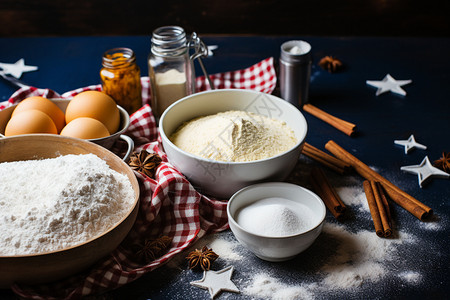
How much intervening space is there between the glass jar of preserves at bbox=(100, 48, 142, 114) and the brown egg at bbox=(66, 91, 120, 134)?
0.14 m

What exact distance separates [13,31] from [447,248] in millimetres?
2375

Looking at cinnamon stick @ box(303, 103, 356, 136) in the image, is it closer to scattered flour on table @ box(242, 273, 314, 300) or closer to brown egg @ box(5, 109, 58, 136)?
scattered flour on table @ box(242, 273, 314, 300)

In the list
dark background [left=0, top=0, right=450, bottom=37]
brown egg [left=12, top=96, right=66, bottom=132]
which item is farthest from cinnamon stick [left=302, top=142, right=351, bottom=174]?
dark background [left=0, top=0, right=450, bottom=37]

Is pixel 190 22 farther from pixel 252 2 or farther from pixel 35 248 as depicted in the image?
pixel 35 248

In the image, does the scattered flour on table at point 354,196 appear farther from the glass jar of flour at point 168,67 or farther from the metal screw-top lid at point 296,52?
the glass jar of flour at point 168,67

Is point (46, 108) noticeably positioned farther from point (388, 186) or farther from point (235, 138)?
point (388, 186)

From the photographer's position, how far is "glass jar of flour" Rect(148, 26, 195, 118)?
60.5 inches

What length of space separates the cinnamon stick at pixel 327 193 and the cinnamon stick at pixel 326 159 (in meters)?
0.05

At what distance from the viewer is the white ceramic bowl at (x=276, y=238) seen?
3.40 ft

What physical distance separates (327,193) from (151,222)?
0.47 meters

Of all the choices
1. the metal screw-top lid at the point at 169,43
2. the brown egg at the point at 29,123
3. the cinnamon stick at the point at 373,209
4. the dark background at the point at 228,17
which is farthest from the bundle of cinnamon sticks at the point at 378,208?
the dark background at the point at 228,17

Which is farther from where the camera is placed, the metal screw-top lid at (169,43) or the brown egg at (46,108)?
the metal screw-top lid at (169,43)

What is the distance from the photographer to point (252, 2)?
2.54 m

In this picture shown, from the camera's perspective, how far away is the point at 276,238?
1.03 m
